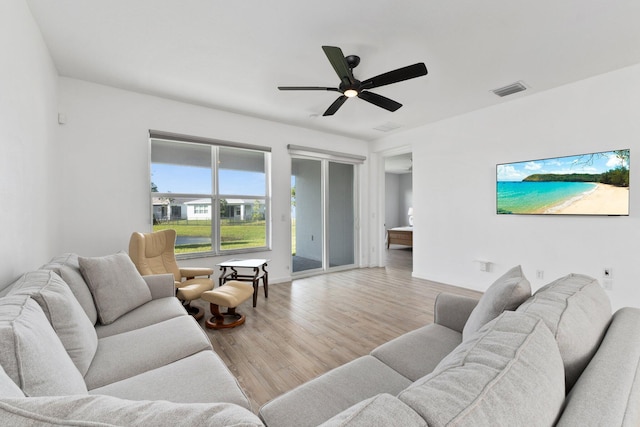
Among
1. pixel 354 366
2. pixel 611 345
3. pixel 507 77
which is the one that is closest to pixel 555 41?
pixel 507 77

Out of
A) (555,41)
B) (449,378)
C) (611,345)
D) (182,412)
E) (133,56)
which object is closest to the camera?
(182,412)

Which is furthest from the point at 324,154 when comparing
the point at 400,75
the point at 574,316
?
the point at 574,316

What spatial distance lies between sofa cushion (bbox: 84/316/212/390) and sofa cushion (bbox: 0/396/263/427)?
1077mm

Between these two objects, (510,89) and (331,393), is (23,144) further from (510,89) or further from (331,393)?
(510,89)

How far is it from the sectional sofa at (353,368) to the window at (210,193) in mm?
1983

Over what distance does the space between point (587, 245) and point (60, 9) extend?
5.64 m

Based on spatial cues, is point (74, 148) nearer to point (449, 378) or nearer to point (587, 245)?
point (449, 378)

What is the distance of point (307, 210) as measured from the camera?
213 inches

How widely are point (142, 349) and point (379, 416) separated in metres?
1.56

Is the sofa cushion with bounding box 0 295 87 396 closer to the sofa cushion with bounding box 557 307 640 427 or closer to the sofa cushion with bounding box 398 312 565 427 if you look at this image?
the sofa cushion with bounding box 398 312 565 427

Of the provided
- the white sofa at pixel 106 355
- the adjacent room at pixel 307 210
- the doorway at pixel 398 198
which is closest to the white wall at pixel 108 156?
the adjacent room at pixel 307 210

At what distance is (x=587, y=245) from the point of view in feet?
10.7

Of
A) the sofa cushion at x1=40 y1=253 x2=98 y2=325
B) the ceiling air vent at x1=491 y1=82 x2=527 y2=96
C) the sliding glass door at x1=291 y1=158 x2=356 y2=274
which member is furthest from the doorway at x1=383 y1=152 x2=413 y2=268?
the sofa cushion at x1=40 y1=253 x2=98 y2=325

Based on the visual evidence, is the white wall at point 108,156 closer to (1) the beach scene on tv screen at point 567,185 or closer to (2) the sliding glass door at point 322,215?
(2) the sliding glass door at point 322,215
